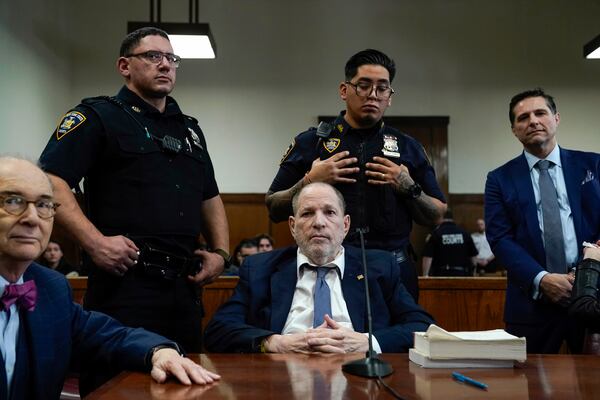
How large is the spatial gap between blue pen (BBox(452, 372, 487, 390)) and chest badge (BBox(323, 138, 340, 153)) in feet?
4.72

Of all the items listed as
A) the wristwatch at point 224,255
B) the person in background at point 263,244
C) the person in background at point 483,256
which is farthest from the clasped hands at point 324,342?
the person in background at point 483,256

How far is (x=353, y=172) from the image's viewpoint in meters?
2.59

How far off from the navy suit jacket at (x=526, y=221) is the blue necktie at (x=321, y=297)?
34.7 inches

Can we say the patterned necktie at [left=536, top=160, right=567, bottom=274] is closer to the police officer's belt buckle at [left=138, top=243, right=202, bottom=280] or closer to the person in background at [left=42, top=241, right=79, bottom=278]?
the police officer's belt buckle at [left=138, top=243, right=202, bottom=280]

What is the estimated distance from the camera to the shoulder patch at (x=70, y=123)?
230cm

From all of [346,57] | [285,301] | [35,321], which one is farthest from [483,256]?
[35,321]

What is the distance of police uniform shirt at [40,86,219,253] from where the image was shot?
2.29 metres

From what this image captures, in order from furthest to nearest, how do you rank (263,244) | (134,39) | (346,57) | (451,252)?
(346,57) < (451,252) < (263,244) < (134,39)

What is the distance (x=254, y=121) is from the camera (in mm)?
9195

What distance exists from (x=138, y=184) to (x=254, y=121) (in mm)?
6963

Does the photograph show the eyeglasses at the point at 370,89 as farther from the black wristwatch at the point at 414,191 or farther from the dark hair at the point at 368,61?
the black wristwatch at the point at 414,191

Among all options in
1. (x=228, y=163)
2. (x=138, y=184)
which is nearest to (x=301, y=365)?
(x=138, y=184)

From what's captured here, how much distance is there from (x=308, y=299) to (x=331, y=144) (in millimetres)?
810

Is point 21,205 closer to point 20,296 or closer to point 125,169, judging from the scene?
point 20,296
